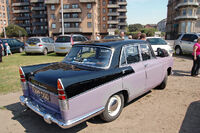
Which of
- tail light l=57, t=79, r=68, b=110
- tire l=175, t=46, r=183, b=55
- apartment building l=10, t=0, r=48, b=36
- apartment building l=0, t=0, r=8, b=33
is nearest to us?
tail light l=57, t=79, r=68, b=110

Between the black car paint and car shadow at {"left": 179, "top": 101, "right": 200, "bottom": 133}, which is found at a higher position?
the black car paint

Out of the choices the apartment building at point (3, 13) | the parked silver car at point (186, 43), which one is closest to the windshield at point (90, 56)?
the parked silver car at point (186, 43)

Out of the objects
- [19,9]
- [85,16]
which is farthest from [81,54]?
[19,9]

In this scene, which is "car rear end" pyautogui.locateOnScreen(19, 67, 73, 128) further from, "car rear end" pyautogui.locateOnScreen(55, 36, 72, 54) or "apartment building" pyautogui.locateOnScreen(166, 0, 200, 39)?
"apartment building" pyautogui.locateOnScreen(166, 0, 200, 39)

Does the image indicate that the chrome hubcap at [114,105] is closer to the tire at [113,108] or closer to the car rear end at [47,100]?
the tire at [113,108]

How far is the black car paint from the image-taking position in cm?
277

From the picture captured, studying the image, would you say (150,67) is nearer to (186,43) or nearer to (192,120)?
(192,120)

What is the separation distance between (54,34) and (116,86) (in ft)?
183

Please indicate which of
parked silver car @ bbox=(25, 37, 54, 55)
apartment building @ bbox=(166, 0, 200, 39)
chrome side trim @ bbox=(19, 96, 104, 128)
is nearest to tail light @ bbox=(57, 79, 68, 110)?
chrome side trim @ bbox=(19, 96, 104, 128)

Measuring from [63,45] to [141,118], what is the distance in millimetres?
10582

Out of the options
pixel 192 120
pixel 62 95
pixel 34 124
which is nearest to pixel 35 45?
pixel 34 124

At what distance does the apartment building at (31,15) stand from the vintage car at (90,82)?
64259mm

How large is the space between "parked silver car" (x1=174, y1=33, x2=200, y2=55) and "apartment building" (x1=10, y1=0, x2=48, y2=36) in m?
57.8

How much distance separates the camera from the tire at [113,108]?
3.45m
